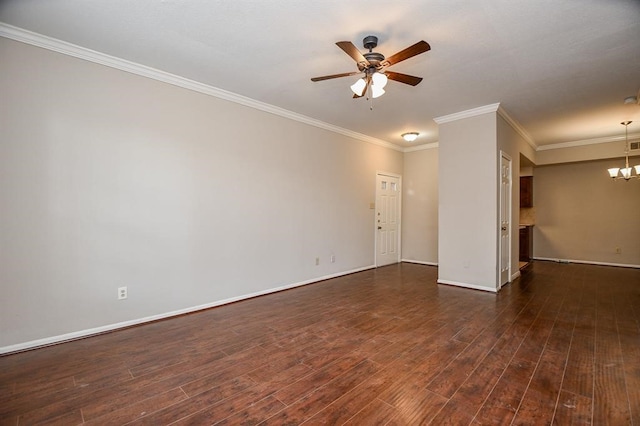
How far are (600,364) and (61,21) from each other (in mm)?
5352

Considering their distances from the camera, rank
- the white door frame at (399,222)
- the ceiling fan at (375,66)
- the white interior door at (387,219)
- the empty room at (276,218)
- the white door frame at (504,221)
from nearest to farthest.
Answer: the empty room at (276,218) → the ceiling fan at (375,66) → the white door frame at (504,221) → the white door frame at (399,222) → the white interior door at (387,219)

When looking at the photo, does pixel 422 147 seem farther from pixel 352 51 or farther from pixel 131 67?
pixel 131 67

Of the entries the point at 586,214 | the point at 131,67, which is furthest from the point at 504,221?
the point at 131,67

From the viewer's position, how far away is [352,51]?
2371mm

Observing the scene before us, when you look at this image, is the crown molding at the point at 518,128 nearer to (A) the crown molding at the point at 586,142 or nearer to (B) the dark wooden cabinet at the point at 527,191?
(A) the crown molding at the point at 586,142

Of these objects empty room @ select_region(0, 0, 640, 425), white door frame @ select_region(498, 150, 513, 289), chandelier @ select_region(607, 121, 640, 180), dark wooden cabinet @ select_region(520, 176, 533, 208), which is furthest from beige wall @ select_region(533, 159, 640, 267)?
white door frame @ select_region(498, 150, 513, 289)

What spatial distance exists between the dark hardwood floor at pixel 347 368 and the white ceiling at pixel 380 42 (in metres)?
2.84

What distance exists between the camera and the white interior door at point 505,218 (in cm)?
461

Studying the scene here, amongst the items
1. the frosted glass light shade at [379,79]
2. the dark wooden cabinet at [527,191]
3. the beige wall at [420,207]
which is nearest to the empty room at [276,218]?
the frosted glass light shade at [379,79]

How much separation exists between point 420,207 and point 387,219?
914mm

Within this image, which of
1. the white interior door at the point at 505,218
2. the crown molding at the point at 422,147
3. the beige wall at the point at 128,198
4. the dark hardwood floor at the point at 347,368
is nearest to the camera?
the dark hardwood floor at the point at 347,368

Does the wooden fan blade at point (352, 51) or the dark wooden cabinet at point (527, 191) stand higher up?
the wooden fan blade at point (352, 51)

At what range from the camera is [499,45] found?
2.76 m

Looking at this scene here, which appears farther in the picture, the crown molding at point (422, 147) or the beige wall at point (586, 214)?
the crown molding at point (422, 147)
